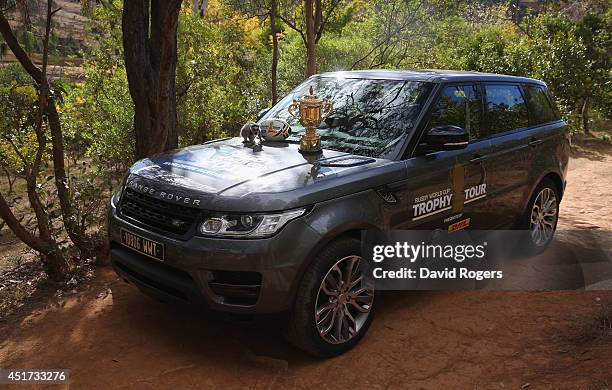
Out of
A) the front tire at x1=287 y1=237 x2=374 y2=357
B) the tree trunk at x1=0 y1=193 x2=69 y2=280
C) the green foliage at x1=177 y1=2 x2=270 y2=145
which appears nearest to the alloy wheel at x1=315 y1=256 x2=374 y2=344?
the front tire at x1=287 y1=237 x2=374 y2=357

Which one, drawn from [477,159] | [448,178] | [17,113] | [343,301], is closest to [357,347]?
[343,301]

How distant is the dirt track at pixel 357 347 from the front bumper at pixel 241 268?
167 mm

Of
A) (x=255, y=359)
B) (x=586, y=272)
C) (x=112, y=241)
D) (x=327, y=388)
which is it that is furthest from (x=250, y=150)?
(x=586, y=272)

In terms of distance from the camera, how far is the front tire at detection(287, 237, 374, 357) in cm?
325

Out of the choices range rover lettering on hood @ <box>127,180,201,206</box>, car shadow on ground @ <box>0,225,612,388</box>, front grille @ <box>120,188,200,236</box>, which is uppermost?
range rover lettering on hood @ <box>127,180,201,206</box>

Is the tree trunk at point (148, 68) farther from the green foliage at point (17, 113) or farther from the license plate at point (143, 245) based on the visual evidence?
the license plate at point (143, 245)

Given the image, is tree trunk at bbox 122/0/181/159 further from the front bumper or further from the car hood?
the front bumper

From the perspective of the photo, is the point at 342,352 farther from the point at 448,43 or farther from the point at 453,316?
the point at 448,43

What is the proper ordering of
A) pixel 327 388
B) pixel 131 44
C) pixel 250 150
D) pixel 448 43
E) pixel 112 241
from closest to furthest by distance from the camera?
pixel 327 388
pixel 112 241
pixel 250 150
pixel 131 44
pixel 448 43

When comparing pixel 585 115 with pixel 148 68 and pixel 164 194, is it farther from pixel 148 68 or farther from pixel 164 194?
pixel 164 194

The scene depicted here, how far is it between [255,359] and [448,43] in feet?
58.7

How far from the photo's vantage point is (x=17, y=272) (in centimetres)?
525

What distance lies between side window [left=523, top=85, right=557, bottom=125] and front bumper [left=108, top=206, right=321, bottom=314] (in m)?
3.40

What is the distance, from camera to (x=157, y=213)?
3.39m
